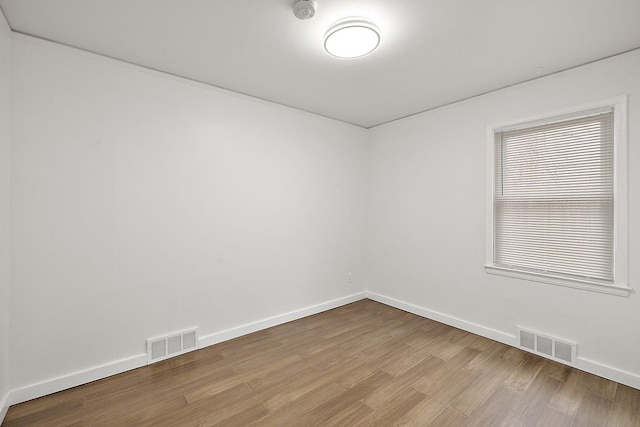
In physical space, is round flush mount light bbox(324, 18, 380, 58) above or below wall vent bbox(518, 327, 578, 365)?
above

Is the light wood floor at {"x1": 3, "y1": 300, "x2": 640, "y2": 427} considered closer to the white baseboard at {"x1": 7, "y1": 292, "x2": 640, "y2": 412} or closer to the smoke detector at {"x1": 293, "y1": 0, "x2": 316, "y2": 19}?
the white baseboard at {"x1": 7, "y1": 292, "x2": 640, "y2": 412}

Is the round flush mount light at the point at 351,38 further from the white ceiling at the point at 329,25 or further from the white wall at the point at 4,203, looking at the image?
the white wall at the point at 4,203

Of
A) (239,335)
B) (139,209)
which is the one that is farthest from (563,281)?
(139,209)

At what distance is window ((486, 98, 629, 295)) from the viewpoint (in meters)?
2.41

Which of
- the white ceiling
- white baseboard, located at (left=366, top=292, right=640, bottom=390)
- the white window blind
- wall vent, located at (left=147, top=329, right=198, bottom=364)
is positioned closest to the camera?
the white ceiling

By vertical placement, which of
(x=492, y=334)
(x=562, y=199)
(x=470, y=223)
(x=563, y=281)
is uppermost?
(x=562, y=199)

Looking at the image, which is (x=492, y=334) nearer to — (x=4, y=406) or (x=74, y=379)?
(x=74, y=379)

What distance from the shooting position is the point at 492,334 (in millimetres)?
3105

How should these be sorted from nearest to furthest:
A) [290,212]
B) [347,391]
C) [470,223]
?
[347,391]
[470,223]
[290,212]

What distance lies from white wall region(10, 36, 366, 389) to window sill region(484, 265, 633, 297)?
220cm

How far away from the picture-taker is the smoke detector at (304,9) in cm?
172

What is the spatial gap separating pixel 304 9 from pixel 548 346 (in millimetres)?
3508

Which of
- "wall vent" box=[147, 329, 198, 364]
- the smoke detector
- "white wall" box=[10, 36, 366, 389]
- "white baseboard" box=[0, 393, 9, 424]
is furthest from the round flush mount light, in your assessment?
"white baseboard" box=[0, 393, 9, 424]

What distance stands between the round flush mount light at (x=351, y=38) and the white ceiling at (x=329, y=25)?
58 mm
